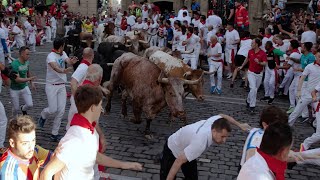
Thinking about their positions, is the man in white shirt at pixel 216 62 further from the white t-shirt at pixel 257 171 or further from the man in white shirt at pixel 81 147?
the white t-shirt at pixel 257 171

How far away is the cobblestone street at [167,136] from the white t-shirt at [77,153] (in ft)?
9.43

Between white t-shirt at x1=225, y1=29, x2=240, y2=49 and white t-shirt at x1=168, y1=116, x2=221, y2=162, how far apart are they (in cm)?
1113

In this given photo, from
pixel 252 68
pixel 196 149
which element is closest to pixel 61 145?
pixel 196 149

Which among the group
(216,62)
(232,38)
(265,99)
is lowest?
Answer: (265,99)

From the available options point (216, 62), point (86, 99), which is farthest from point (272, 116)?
point (216, 62)

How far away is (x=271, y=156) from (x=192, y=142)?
1507 mm

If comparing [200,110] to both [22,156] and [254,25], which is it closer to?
[22,156]

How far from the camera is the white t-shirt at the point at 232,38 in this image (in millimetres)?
15547

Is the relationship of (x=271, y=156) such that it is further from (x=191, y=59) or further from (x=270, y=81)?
(x=191, y=59)

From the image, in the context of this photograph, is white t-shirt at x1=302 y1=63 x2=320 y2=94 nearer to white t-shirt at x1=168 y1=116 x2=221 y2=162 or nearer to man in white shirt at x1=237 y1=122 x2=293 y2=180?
white t-shirt at x1=168 y1=116 x2=221 y2=162

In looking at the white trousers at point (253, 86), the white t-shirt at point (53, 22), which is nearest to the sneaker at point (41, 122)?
the white trousers at point (253, 86)

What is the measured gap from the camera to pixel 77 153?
11.6 feet

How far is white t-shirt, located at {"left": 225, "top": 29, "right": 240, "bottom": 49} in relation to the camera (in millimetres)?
15547

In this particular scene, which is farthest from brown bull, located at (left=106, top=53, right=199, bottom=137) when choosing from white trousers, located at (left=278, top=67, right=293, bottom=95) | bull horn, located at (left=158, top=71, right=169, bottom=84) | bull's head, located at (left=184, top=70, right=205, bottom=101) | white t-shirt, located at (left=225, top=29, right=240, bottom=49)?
white t-shirt, located at (left=225, top=29, right=240, bottom=49)
